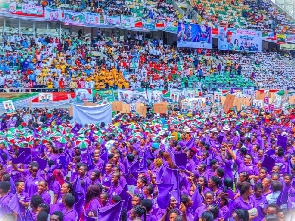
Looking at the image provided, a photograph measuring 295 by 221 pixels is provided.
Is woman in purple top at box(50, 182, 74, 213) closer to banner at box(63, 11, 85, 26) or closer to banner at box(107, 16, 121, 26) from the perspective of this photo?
banner at box(63, 11, 85, 26)

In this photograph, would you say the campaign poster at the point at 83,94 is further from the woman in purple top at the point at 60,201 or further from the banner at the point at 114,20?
the woman in purple top at the point at 60,201

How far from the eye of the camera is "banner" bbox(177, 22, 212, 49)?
110 feet

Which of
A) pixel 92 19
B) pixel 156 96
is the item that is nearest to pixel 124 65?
pixel 92 19

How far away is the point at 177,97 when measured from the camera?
82.4ft

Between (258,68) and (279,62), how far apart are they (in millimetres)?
3454

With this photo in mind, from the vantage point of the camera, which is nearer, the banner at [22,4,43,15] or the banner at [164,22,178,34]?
the banner at [22,4,43,15]

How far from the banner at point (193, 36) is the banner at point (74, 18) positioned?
7177 millimetres

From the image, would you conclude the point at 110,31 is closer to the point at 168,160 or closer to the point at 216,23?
the point at 216,23

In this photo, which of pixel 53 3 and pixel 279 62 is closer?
pixel 53 3

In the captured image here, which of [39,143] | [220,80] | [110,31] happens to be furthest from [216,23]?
[39,143]

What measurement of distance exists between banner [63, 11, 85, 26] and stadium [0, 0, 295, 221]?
0.19 ft

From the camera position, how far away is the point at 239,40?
37000 mm

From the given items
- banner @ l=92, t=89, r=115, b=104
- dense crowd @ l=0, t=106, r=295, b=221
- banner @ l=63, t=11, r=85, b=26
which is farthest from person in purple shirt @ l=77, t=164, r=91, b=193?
banner @ l=63, t=11, r=85, b=26

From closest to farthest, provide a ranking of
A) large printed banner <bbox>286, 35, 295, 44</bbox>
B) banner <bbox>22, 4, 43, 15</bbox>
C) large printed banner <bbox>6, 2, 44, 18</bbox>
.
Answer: large printed banner <bbox>6, 2, 44, 18</bbox> < banner <bbox>22, 4, 43, 15</bbox> < large printed banner <bbox>286, 35, 295, 44</bbox>
